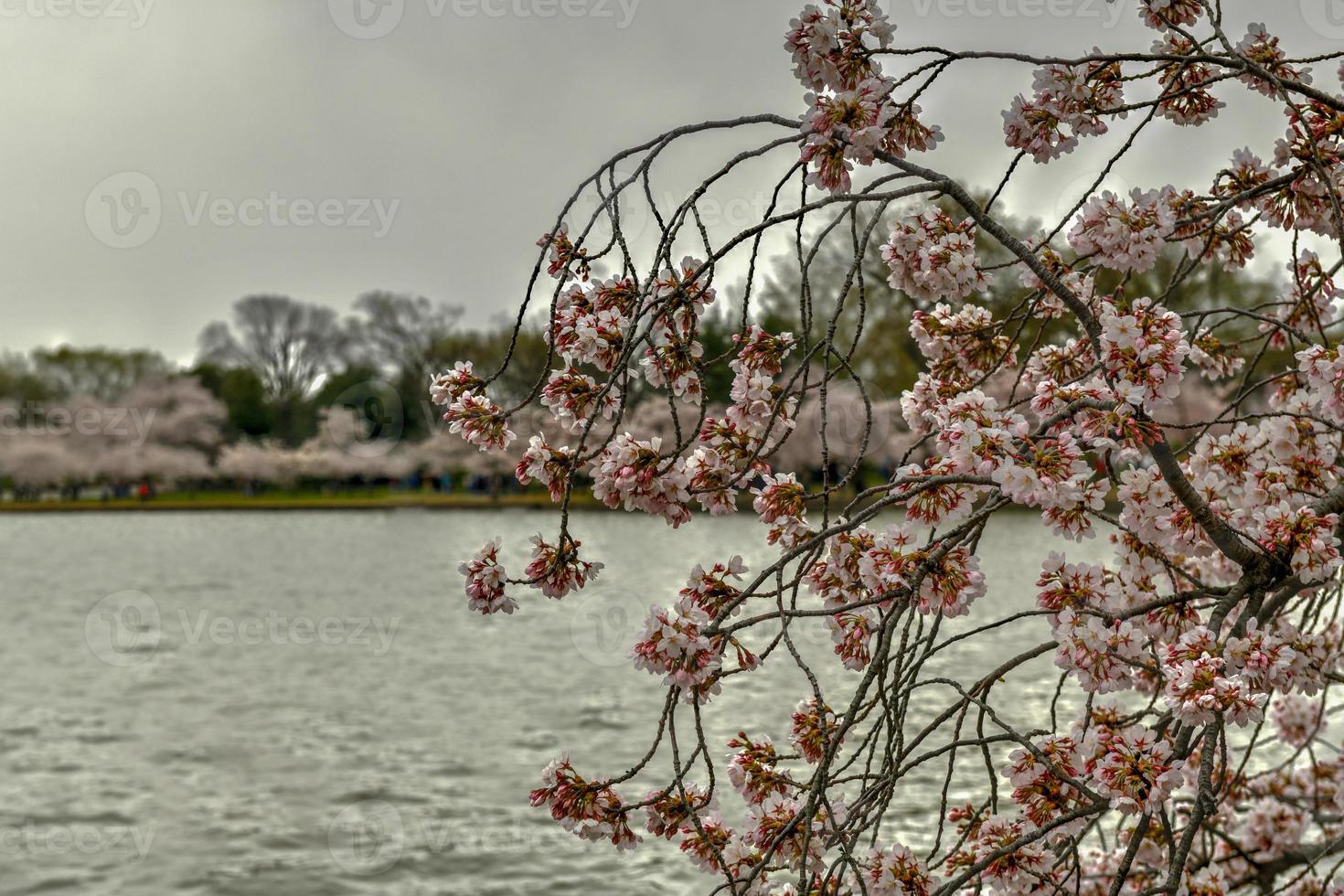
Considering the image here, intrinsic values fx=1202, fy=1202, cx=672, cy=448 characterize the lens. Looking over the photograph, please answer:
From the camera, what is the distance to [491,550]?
236cm

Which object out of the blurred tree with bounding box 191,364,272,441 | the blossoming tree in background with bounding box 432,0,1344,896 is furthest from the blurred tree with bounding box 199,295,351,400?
the blossoming tree in background with bounding box 432,0,1344,896

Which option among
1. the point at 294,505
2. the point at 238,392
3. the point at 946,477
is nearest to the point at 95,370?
the point at 238,392

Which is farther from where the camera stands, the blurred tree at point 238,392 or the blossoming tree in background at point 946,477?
the blurred tree at point 238,392

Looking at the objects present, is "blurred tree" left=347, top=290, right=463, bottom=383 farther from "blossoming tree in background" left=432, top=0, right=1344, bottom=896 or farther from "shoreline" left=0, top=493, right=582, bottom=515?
"blossoming tree in background" left=432, top=0, right=1344, bottom=896

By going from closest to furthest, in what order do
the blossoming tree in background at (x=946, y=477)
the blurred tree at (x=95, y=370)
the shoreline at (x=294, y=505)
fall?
the blossoming tree in background at (x=946, y=477), the shoreline at (x=294, y=505), the blurred tree at (x=95, y=370)

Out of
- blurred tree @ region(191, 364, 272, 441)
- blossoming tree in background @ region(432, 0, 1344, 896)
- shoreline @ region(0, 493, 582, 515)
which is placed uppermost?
blurred tree @ region(191, 364, 272, 441)

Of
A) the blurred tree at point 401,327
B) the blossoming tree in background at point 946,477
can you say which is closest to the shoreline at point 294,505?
the blurred tree at point 401,327

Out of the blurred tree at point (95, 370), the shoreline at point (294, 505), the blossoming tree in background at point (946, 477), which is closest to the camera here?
the blossoming tree in background at point (946, 477)

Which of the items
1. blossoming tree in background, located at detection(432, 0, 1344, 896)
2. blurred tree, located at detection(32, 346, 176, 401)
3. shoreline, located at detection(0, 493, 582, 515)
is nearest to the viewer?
blossoming tree in background, located at detection(432, 0, 1344, 896)

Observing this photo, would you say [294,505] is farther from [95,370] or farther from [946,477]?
[946,477]

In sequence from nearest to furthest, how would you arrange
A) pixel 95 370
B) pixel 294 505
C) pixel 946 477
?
pixel 946 477 → pixel 294 505 → pixel 95 370

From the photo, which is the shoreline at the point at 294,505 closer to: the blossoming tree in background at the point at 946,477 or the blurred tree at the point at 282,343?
the blurred tree at the point at 282,343

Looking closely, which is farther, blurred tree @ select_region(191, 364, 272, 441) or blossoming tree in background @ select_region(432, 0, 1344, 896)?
blurred tree @ select_region(191, 364, 272, 441)

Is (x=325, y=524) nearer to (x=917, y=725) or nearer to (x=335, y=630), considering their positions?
(x=335, y=630)
